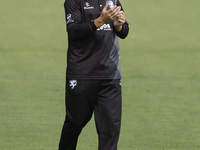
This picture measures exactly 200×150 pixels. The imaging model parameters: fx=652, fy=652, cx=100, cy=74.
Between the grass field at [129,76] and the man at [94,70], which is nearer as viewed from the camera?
the man at [94,70]

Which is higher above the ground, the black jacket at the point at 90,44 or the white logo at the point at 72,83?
the black jacket at the point at 90,44

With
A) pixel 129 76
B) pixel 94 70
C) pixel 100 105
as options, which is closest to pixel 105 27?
pixel 94 70

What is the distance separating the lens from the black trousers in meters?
6.77

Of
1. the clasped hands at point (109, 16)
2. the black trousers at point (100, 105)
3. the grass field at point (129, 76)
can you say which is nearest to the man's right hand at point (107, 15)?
the clasped hands at point (109, 16)

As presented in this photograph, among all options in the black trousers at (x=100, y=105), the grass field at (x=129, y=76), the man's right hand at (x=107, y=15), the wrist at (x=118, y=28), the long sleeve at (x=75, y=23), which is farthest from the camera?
the grass field at (x=129, y=76)

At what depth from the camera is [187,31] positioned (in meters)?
17.7

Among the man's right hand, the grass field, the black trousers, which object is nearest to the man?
the black trousers

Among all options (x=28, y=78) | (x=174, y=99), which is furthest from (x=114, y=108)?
(x=28, y=78)

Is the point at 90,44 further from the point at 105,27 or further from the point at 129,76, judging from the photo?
the point at 129,76

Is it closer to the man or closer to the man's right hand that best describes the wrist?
the man

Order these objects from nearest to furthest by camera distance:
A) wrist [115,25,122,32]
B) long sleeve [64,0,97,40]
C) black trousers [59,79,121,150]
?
long sleeve [64,0,97,40] < wrist [115,25,122,32] < black trousers [59,79,121,150]

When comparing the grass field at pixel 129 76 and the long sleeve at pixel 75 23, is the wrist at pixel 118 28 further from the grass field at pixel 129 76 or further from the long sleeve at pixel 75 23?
the grass field at pixel 129 76

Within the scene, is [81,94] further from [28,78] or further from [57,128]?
[28,78]

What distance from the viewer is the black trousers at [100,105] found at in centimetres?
677
